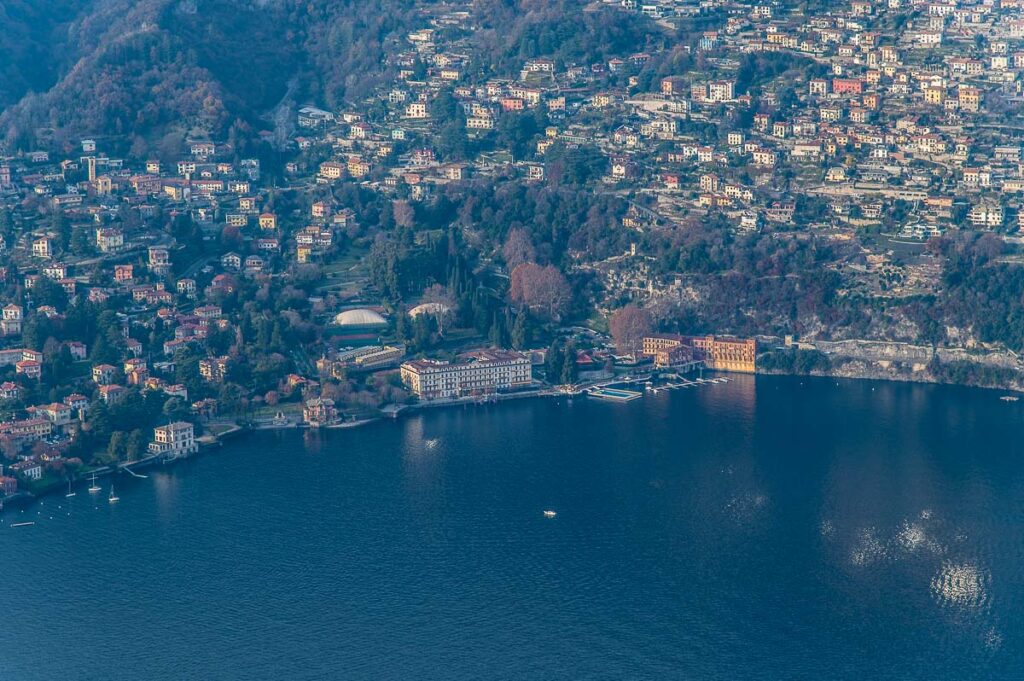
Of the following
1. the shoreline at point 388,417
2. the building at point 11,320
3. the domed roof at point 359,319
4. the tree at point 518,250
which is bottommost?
the shoreline at point 388,417

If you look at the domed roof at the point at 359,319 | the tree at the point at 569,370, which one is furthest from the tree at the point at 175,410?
the tree at the point at 569,370

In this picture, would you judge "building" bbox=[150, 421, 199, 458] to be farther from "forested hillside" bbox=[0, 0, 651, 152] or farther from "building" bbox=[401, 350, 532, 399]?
"forested hillside" bbox=[0, 0, 651, 152]

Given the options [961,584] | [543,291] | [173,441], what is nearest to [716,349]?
[543,291]

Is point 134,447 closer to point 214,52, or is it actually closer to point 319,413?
point 319,413

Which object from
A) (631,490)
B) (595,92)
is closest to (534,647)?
(631,490)

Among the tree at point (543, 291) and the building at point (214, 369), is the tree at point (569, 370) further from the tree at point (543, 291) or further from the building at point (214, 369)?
the building at point (214, 369)

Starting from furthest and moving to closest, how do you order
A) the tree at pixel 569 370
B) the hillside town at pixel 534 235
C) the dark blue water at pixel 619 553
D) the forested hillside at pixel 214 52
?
the forested hillside at pixel 214 52 → the tree at pixel 569 370 → the hillside town at pixel 534 235 → the dark blue water at pixel 619 553
